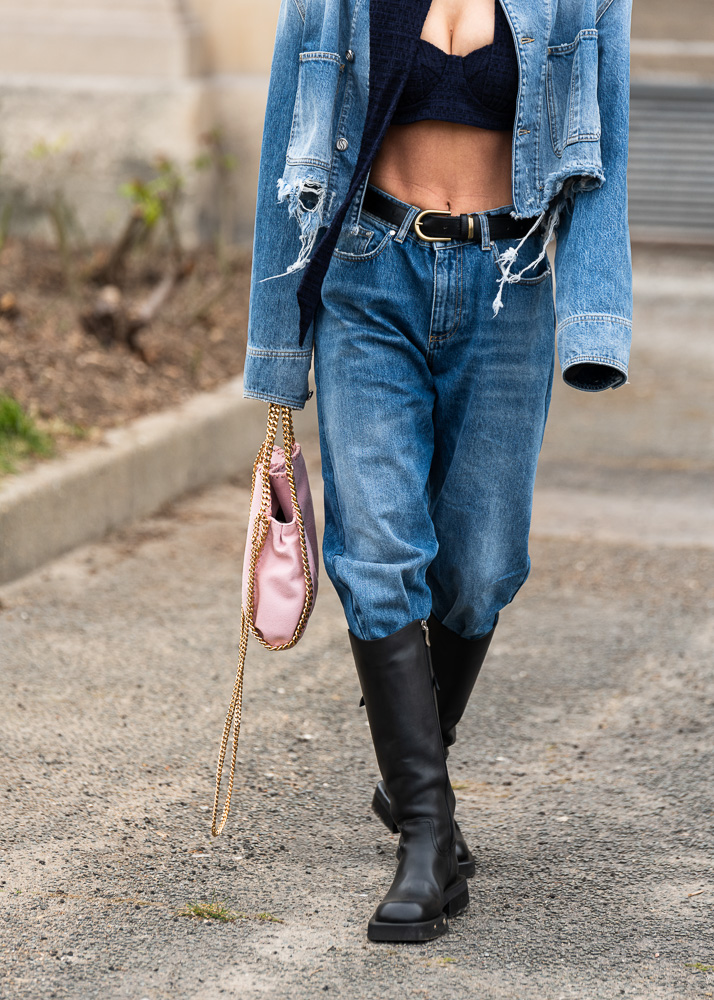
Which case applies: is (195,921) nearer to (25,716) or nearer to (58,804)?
(58,804)

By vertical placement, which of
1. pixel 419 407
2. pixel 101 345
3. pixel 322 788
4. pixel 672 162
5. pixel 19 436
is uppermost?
pixel 672 162

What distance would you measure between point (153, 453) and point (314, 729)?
213 cm

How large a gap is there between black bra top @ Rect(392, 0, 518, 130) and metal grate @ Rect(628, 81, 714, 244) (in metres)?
9.46

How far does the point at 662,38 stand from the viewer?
1185 cm

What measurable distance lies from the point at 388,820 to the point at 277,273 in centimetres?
119

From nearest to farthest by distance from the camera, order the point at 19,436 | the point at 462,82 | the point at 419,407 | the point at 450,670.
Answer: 1. the point at 462,82
2. the point at 419,407
3. the point at 450,670
4. the point at 19,436

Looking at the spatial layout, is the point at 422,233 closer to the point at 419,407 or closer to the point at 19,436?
the point at 419,407

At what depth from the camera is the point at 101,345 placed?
626 centimetres

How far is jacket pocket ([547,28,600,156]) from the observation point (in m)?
2.48

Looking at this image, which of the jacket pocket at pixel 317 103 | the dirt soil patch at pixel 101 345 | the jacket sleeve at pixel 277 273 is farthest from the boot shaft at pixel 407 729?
the dirt soil patch at pixel 101 345

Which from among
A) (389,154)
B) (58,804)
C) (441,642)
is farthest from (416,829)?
(389,154)

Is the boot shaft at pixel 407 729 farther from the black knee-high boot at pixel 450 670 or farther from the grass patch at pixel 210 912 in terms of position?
the grass patch at pixel 210 912

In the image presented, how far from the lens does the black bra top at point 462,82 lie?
2473mm

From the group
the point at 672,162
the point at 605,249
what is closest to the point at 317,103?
the point at 605,249
